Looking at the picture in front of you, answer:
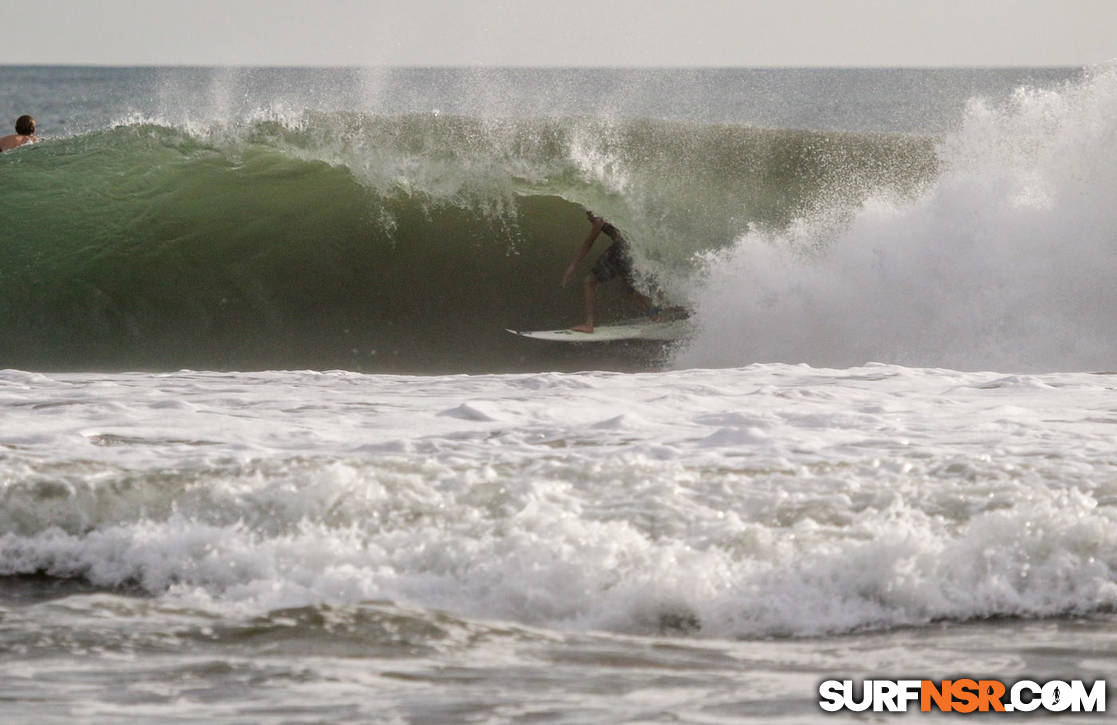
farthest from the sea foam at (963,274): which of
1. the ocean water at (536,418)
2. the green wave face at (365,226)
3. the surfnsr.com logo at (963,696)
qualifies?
the surfnsr.com logo at (963,696)

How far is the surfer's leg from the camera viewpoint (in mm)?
9734

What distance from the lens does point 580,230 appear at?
1155 cm

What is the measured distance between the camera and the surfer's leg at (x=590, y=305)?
31.9 feet

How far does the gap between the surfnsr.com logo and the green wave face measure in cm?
606

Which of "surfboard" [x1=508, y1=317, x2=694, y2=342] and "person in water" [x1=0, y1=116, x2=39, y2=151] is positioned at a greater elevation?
"person in water" [x1=0, y1=116, x2=39, y2=151]

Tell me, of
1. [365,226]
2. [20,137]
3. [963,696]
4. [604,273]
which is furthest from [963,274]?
[20,137]

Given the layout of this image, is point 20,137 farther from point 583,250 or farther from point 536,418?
point 536,418

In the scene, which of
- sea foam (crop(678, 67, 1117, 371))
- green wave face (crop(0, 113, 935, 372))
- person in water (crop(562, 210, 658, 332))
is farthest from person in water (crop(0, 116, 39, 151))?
sea foam (crop(678, 67, 1117, 371))

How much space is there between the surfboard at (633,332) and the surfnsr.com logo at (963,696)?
20.6ft

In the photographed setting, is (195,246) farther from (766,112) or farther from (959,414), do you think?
(766,112)

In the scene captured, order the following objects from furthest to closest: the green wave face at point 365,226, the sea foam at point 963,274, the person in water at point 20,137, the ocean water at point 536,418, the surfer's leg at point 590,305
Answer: the person in water at point 20,137, the green wave face at point 365,226, the surfer's leg at point 590,305, the sea foam at point 963,274, the ocean water at point 536,418

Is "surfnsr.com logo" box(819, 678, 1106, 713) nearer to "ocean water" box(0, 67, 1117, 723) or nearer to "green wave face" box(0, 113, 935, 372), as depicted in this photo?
"ocean water" box(0, 67, 1117, 723)

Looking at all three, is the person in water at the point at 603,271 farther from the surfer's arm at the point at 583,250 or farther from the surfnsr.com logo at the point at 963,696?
the surfnsr.com logo at the point at 963,696

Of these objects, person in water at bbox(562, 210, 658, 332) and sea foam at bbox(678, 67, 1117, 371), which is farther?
person in water at bbox(562, 210, 658, 332)
